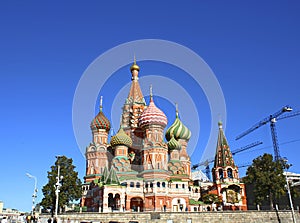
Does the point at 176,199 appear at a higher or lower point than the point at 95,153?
lower

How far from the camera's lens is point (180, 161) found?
60.2 m

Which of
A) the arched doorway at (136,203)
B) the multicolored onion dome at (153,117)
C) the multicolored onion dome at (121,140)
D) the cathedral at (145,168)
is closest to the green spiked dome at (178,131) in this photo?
the cathedral at (145,168)

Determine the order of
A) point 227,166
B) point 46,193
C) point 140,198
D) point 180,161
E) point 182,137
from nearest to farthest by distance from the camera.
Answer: point 46,193
point 140,198
point 227,166
point 180,161
point 182,137

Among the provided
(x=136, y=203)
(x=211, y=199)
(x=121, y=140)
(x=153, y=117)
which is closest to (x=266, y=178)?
(x=211, y=199)

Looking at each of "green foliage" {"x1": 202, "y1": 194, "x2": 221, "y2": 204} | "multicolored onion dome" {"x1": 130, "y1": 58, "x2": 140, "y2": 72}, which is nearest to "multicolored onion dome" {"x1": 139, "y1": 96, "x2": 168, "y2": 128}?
"green foliage" {"x1": 202, "y1": 194, "x2": 221, "y2": 204}

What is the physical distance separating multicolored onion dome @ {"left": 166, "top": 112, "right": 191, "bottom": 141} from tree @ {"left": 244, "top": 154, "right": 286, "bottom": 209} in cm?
2026

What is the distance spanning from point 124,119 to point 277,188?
32587mm

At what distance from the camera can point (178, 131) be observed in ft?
210

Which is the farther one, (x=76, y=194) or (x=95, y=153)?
(x=95, y=153)

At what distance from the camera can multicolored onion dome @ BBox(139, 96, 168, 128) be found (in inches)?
2185

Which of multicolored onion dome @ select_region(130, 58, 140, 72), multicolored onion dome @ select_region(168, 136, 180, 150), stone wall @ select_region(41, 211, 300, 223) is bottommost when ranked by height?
stone wall @ select_region(41, 211, 300, 223)

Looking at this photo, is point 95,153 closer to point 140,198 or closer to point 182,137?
point 140,198

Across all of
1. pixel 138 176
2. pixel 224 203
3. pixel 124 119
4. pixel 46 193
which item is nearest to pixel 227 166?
pixel 224 203

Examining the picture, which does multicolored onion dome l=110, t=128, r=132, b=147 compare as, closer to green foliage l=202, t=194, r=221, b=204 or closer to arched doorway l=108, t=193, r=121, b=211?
arched doorway l=108, t=193, r=121, b=211
